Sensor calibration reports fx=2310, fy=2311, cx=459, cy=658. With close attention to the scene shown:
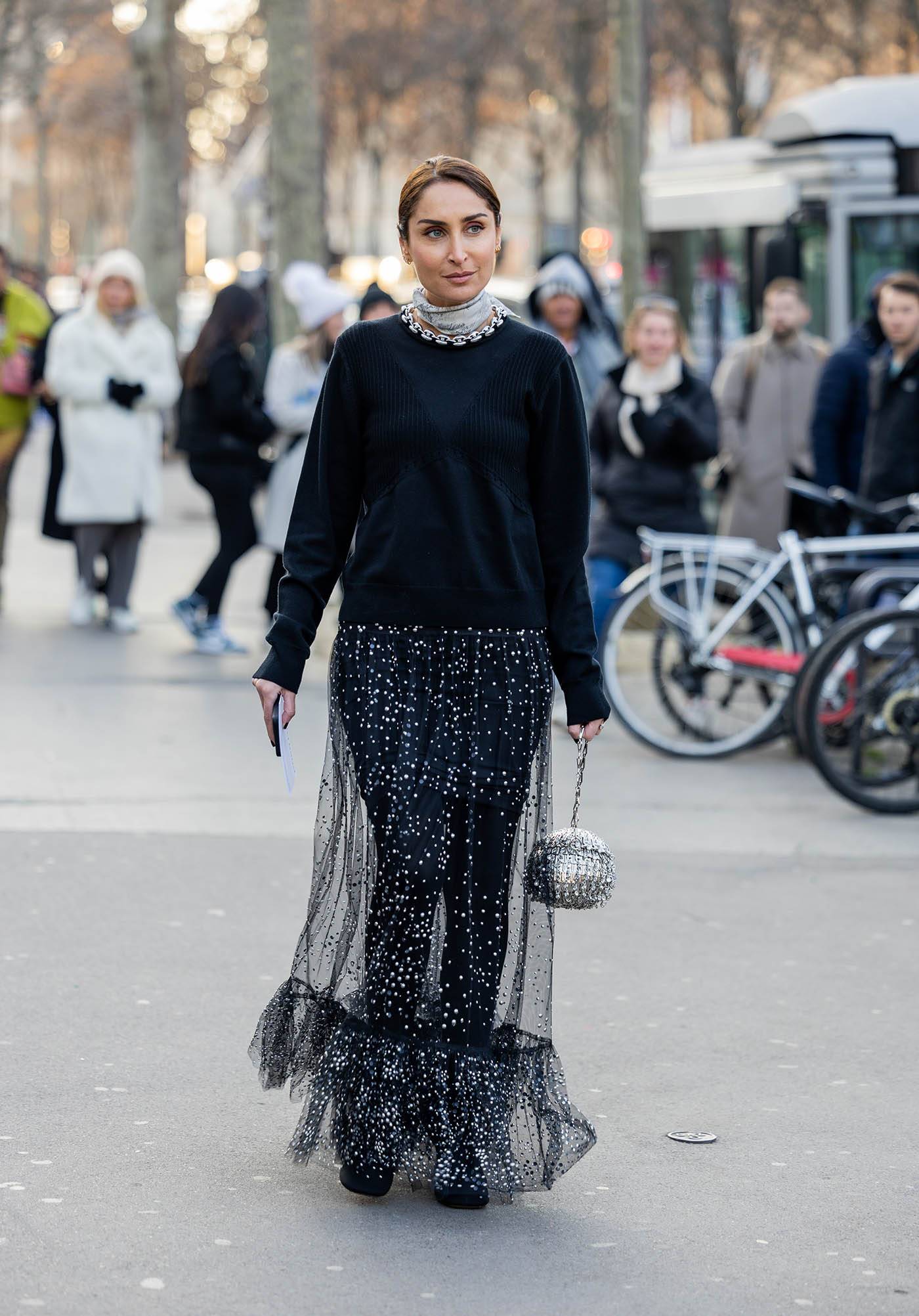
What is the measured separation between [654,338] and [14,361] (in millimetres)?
3962

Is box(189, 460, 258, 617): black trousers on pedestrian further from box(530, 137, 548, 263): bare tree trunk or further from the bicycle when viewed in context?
box(530, 137, 548, 263): bare tree trunk

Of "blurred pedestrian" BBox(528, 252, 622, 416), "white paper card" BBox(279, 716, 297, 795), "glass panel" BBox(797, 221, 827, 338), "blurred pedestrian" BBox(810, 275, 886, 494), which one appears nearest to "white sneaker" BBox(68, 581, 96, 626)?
"blurred pedestrian" BBox(528, 252, 622, 416)

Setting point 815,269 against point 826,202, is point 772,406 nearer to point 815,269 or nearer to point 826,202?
point 815,269

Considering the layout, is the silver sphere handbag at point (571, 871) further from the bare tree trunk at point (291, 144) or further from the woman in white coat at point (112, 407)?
the bare tree trunk at point (291, 144)

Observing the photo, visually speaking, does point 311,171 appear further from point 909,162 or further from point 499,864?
point 499,864

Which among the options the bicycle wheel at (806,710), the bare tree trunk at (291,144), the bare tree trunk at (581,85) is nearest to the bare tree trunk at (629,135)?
the bare tree trunk at (291,144)

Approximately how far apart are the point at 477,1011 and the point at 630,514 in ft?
18.4

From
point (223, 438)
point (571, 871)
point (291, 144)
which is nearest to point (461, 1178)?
point (571, 871)

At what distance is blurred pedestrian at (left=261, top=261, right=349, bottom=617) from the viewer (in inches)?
427

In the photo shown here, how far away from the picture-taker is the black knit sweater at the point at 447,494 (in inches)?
161

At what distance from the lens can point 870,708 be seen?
317 inches

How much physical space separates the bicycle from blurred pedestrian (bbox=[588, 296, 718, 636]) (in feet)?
1.23

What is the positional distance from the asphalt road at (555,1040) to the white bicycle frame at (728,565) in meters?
0.55

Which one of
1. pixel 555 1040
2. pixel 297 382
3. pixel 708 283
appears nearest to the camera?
pixel 555 1040
